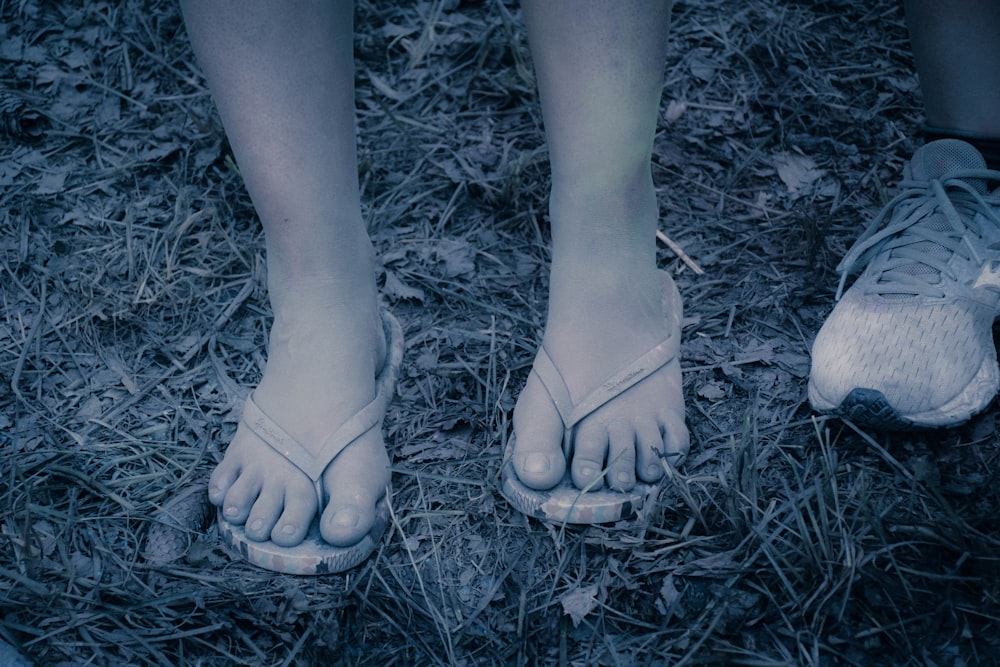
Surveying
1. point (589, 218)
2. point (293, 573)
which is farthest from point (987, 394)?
point (293, 573)

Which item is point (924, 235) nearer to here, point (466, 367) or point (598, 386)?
point (598, 386)

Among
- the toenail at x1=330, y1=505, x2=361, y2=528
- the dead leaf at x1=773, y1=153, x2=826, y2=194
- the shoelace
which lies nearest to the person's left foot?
the toenail at x1=330, y1=505, x2=361, y2=528

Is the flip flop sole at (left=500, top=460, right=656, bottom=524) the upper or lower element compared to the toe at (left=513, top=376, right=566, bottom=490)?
lower

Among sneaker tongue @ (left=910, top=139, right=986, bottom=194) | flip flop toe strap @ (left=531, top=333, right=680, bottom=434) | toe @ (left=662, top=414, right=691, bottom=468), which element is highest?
sneaker tongue @ (left=910, top=139, right=986, bottom=194)

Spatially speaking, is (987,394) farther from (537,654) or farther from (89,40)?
(89,40)

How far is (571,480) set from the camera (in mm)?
1176

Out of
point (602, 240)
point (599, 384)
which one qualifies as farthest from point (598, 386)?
point (602, 240)

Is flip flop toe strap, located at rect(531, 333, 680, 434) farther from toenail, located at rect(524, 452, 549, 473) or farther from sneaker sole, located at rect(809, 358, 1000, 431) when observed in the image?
sneaker sole, located at rect(809, 358, 1000, 431)

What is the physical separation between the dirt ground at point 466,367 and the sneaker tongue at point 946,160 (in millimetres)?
240

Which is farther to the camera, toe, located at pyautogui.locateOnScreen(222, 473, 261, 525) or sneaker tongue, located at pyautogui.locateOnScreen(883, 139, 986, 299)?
sneaker tongue, located at pyautogui.locateOnScreen(883, 139, 986, 299)

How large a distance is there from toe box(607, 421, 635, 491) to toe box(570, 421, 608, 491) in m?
0.01

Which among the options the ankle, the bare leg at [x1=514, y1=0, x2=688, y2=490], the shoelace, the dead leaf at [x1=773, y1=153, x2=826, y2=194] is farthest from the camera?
the dead leaf at [x1=773, y1=153, x2=826, y2=194]

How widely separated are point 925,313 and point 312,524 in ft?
3.32

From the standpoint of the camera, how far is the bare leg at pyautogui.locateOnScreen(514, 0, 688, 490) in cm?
105
